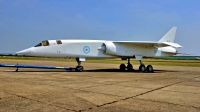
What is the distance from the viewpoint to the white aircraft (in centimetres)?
1492

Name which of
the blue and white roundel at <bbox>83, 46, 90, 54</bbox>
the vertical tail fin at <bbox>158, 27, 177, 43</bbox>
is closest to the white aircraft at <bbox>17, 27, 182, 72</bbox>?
the blue and white roundel at <bbox>83, 46, 90, 54</bbox>

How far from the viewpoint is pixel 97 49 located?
650 inches

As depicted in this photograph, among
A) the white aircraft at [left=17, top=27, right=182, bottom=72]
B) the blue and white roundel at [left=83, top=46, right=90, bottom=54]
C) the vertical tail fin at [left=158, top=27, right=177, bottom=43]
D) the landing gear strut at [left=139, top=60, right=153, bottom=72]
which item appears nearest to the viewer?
the white aircraft at [left=17, top=27, right=182, bottom=72]

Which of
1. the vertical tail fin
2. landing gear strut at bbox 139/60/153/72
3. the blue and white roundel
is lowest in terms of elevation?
landing gear strut at bbox 139/60/153/72

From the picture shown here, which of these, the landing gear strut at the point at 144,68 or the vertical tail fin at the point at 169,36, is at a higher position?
the vertical tail fin at the point at 169,36

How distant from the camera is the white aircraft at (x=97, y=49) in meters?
14.9

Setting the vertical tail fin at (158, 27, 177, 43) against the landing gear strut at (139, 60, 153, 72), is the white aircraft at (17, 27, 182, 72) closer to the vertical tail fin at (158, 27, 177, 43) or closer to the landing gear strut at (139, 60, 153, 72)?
the landing gear strut at (139, 60, 153, 72)

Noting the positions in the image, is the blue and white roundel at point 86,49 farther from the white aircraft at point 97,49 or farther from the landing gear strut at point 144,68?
the landing gear strut at point 144,68

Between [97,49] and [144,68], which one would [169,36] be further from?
[97,49]

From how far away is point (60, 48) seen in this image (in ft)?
50.2

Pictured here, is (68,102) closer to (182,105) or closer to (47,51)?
(182,105)

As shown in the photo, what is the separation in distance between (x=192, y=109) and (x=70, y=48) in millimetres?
12039

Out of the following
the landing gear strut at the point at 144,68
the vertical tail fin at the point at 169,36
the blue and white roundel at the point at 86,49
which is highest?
→ the vertical tail fin at the point at 169,36

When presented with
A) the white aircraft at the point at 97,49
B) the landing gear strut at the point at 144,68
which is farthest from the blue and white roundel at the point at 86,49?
the landing gear strut at the point at 144,68
